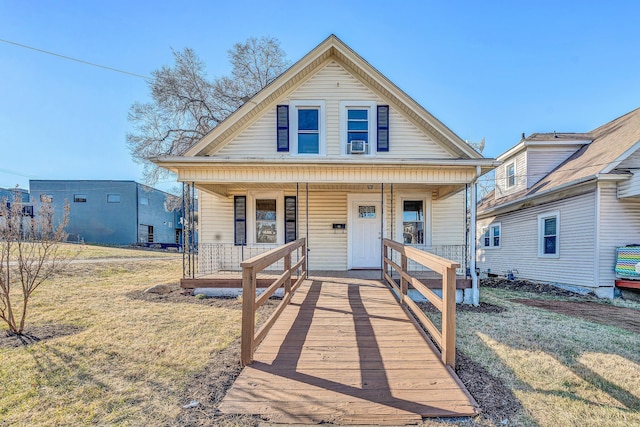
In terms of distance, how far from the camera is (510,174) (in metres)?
12.5

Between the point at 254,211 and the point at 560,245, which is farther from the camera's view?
the point at 560,245

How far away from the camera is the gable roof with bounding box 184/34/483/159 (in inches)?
310

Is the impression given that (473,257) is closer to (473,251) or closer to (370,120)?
(473,251)

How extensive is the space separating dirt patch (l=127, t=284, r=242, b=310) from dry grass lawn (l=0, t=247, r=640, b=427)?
0.31 metres

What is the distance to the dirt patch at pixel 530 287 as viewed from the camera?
836 centimetres

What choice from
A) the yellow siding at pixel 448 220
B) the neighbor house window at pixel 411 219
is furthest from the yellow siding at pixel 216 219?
the yellow siding at pixel 448 220

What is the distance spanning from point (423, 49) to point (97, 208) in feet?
87.5

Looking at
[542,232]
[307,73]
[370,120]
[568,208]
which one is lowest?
[542,232]

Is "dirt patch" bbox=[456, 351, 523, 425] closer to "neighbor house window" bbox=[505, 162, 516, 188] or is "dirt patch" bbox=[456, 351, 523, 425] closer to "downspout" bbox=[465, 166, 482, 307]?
"downspout" bbox=[465, 166, 482, 307]

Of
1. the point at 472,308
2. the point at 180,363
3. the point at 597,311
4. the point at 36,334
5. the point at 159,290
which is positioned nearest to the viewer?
the point at 180,363

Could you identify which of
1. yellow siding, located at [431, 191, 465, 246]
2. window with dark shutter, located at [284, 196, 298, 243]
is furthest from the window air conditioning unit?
yellow siding, located at [431, 191, 465, 246]

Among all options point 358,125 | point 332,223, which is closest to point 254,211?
point 332,223

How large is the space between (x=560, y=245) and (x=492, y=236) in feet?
13.4

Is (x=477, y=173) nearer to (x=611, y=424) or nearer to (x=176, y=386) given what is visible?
(x=611, y=424)
